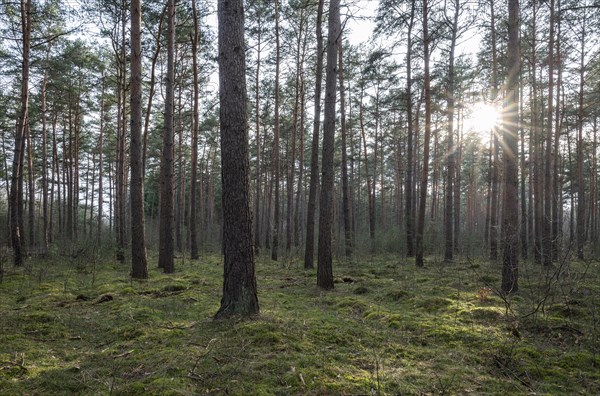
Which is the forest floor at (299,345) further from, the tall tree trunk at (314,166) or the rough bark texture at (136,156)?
the tall tree trunk at (314,166)

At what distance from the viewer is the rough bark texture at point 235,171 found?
179 inches

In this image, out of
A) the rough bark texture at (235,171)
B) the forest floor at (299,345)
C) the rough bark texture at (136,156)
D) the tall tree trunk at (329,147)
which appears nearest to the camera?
the forest floor at (299,345)

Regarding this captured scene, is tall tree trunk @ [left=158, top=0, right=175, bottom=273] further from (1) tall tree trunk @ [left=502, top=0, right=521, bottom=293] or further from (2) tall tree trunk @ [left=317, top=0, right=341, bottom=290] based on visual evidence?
(1) tall tree trunk @ [left=502, top=0, right=521, bottom=293]

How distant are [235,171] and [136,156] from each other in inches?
215

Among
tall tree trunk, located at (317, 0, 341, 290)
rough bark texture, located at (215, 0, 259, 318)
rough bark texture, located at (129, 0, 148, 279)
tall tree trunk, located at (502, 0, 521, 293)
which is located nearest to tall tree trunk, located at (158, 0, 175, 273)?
rough bark texture, located at (129, 0, 148, 279)

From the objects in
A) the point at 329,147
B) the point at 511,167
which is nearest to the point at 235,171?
the point at 329,147

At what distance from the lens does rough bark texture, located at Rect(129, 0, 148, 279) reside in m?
8.70

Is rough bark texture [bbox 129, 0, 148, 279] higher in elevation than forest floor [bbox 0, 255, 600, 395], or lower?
higher

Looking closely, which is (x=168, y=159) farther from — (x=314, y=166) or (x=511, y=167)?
(x=511, y=167)

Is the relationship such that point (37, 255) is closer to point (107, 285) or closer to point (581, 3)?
point (107, 285)

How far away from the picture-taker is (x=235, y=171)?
4578mm

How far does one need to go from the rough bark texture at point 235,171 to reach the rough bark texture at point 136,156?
512 centimetres

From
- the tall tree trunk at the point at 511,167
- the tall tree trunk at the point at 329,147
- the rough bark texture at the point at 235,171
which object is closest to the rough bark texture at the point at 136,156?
the tall tree trunk at the point at 329,147

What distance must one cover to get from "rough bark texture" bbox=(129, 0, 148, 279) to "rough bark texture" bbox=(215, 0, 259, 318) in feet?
16.8
